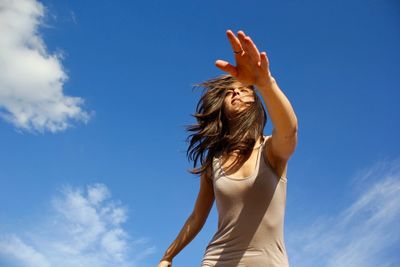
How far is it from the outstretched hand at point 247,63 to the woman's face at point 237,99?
1036 millimetres

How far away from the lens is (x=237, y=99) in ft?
13.1

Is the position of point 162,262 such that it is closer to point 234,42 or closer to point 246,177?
point 246,177

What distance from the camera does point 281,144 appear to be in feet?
9.77

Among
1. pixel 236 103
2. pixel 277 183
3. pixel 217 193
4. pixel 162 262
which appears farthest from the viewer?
pixel 236 103

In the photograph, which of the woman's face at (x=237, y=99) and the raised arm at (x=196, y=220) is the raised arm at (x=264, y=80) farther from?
the raised arm at (x=196, y=220)

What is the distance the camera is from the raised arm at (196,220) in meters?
3.72

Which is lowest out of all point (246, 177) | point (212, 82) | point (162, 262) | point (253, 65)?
point (162, 262)

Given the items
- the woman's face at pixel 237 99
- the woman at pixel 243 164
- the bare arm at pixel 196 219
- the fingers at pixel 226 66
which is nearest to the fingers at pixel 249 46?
the woman at pixel 243 164

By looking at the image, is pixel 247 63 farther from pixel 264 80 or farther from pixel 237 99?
pixel 237 99

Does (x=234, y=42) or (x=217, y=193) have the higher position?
(x=234, y=42)

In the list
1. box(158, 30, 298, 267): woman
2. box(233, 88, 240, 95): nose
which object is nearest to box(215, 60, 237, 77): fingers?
box(158, 30, 298, 267): woman

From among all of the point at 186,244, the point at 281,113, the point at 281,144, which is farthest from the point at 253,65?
the point at 186,244

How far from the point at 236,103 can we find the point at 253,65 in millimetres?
1164

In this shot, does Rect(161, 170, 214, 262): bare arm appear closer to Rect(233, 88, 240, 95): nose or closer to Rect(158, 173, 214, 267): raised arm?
Rect(158, 173, 214, 267): raised arm
